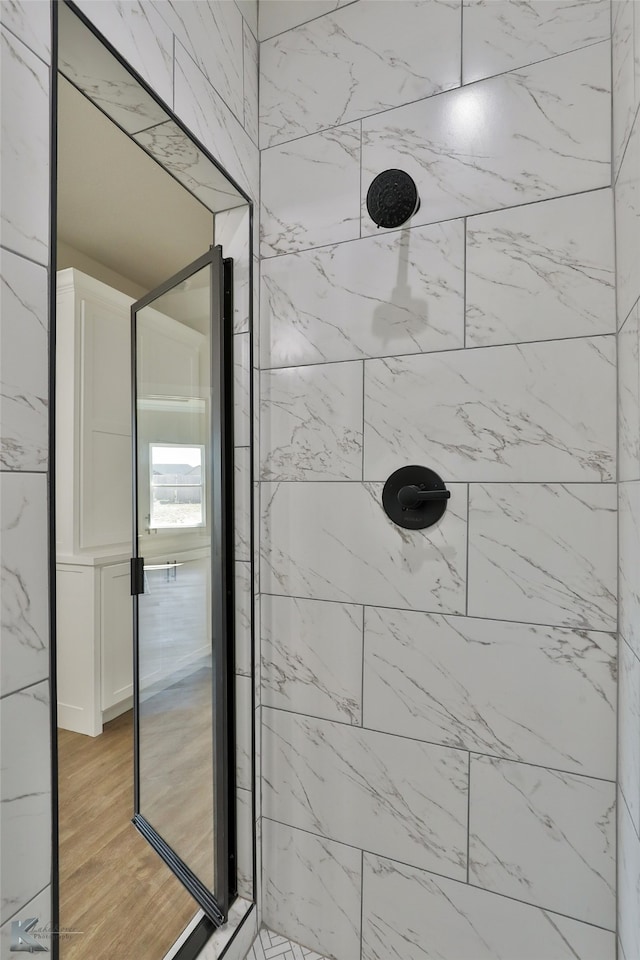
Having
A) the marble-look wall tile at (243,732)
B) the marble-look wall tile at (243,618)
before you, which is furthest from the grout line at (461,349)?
the marble-look wall tile at (243,732)

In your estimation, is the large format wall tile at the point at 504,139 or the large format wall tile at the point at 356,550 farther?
the large format wall tile at the point at 356,550

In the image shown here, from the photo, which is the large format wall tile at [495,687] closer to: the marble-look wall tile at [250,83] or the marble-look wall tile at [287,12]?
the marble-look wall tile at [250,83]

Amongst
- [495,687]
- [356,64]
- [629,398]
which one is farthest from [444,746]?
[356,64]

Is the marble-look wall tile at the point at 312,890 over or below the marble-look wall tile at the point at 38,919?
below

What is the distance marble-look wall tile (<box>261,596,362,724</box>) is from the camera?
1.25 m

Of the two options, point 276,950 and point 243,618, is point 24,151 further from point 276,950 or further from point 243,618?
point 276,950

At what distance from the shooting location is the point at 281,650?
134 centimetres

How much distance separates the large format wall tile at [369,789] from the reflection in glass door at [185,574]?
16 centimetres

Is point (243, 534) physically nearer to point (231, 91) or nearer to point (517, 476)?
point (517, 476)

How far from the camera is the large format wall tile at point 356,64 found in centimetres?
116

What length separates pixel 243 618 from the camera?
1.34 metres

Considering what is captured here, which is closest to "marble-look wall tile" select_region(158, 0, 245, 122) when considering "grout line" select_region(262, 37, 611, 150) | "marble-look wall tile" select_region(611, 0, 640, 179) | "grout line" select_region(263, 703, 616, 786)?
"grout line" select_region(262, 37, 611, 150)

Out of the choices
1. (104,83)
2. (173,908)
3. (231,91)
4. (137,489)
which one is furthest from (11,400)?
(173,908)

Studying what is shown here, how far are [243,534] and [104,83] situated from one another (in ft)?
3.31
